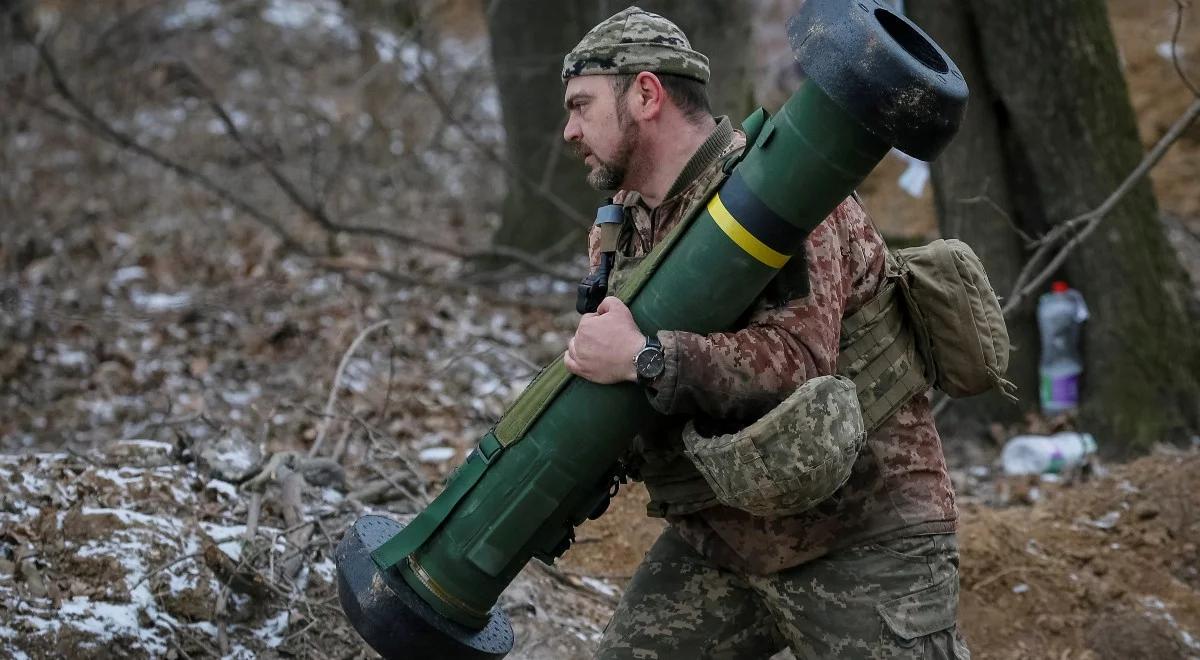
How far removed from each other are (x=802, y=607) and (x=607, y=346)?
755mm

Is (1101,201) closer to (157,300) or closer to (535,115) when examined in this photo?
(535,115)

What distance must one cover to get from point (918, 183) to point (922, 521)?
3.75 meters

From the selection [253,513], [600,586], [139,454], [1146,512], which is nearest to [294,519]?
[253,513]

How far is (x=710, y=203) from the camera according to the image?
2.46 metres

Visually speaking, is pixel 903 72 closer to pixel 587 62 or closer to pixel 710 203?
pixel 710 203

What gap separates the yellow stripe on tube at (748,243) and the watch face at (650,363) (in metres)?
0.26

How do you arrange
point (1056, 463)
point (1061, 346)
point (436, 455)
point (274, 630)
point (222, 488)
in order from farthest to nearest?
point (1061, 346) < point (1056, 463) < point (436, 455) < point (222, 488) < point (274, 630)

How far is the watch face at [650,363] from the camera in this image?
2371mm

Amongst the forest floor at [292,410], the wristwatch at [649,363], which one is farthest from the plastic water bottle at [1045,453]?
the wristwatch at [649,363]

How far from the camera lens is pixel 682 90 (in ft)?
8.87

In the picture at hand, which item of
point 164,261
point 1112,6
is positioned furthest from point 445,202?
point 1112,6

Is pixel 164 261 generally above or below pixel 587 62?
below

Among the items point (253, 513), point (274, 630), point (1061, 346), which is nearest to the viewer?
point (274, 630)

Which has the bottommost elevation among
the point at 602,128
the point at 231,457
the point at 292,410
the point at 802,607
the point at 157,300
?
the point at 157,300
